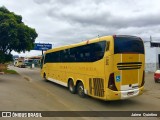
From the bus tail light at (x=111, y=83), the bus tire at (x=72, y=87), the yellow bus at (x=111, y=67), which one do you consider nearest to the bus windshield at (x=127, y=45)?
the yellow bus at (x=111, y=67)

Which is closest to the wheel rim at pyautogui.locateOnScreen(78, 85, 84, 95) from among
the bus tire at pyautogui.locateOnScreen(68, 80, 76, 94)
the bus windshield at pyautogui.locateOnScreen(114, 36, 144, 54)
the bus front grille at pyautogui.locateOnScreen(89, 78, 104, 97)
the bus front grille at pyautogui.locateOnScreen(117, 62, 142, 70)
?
the bus tire at pyautogui.locateOnScreen(68, 80, 76, 94)

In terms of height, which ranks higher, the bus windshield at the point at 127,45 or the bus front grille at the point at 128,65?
the bus windshield at the point at 127,45

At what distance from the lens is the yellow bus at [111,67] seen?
10.1 metres

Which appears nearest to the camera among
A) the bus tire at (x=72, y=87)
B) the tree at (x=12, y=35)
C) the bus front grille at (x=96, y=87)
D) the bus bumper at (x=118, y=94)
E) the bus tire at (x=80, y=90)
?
the bus bumper at (x=118, y=94)

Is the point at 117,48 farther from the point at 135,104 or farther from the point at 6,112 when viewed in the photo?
the point at 6,112

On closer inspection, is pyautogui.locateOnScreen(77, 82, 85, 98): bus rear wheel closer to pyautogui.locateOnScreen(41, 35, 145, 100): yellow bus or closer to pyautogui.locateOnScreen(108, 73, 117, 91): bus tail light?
pyautogui.locateOnScreen(41, 35, 145, 100): yellow bus

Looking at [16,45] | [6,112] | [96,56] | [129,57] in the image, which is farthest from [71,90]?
[16,45]

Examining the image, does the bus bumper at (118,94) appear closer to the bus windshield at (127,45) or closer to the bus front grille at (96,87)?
the bus front grille at (96,87)

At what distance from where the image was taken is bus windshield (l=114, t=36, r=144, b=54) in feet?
33.2

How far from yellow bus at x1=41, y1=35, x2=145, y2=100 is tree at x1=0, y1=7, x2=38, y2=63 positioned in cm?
1997

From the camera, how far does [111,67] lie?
998 centimetres

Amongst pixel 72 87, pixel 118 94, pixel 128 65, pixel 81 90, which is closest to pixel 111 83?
pixel 118 94

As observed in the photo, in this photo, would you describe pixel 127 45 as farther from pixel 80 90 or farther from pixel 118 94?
pixel 80 90

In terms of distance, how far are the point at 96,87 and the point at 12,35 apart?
22532mm
